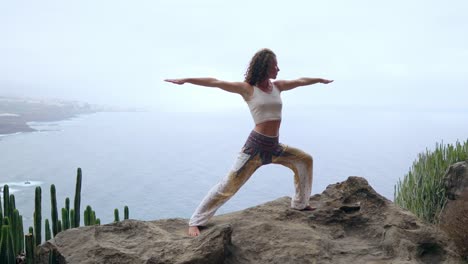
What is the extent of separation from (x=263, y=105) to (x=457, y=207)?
12.0 ft

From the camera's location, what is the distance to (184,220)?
501 centimetres

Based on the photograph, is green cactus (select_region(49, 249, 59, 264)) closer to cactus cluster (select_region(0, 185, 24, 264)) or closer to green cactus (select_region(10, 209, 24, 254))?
cactus cluster (select_region(0, 185, 24, 264))

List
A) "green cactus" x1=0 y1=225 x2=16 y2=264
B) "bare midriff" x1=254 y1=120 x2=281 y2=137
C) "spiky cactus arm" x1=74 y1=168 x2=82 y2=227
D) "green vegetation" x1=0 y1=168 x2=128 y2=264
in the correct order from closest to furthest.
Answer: "green cactus" x1=0 y1=225 x2=16 y2=264 → "green vegetation" x1=0 y1=168 x2=128 y2=264 → "bare midriff" x1=254 y1=120 x2=281 y2=137 → "spiky cactus arm" x1=74 y1=168 x2=82 y2=227

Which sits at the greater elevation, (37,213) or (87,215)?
(37,213)

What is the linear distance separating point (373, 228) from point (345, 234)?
0.94 feet

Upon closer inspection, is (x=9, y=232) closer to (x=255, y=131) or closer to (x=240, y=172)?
(x=240, y=172)

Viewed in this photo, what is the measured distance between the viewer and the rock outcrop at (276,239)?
3867 mm

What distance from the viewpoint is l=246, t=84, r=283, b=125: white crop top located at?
4367 mm

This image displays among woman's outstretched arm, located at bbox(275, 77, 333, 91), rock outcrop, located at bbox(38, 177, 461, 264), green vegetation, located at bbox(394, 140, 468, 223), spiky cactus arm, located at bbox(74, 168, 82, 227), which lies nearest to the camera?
rock outcrop, located at bbox(38, 177, 461, 264)

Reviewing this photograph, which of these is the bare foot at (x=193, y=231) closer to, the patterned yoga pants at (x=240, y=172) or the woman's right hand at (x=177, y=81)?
the patterned yoga pants at (x=240, y=172)

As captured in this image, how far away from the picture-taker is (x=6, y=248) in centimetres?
408

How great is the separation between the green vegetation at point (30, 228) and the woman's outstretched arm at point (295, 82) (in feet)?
7.02

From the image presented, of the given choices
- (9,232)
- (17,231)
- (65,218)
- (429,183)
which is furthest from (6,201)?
(429,183)

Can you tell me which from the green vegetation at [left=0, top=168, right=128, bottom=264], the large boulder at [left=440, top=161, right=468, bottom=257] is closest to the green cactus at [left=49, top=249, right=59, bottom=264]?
the green vegetation at [left=0, top=168, right=128, bottom=264]
